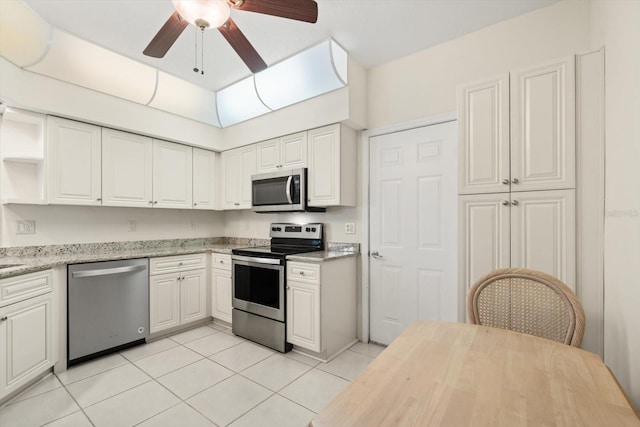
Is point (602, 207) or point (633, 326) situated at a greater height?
point (602, 207)

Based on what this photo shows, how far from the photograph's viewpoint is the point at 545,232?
1.75 meters

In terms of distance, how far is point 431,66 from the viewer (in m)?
2.65

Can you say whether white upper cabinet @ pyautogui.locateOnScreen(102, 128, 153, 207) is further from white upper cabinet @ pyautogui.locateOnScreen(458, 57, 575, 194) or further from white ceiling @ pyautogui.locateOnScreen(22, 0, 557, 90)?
white upper cabinet @ pyautogui.locateOnScreen(458, 57, 575, 194)

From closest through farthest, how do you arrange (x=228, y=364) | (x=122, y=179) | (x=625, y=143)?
(x=625, y=143)
(x=228, y=364)
(x=122, y=179)

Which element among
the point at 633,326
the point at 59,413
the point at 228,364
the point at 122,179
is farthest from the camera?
the point at 122,179

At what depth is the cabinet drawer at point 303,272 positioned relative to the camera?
2.57 m

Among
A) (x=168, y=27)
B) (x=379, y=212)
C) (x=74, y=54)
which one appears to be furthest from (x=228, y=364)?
(x=74, y=54)

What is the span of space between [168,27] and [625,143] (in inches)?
95.8

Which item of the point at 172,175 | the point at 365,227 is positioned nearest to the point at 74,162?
the point at 172,175

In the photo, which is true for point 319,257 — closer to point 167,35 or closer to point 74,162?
point 167,35

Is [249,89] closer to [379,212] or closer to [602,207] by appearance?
[379,212]

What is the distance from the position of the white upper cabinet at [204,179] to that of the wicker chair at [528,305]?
11.1 ft

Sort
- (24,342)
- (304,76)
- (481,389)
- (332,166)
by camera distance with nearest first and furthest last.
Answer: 1. (481,389)
2. (24,342)
3. (332,166)
4. (304,76)

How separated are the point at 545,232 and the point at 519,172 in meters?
0.40
